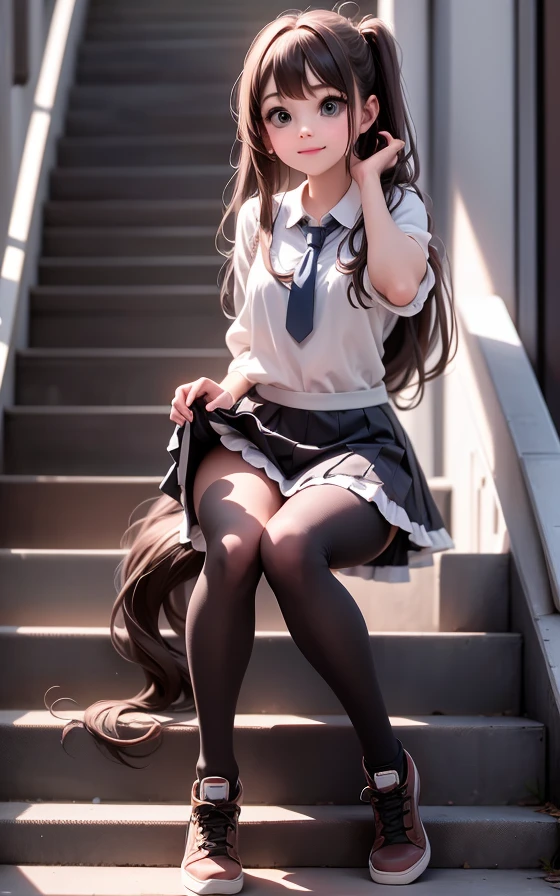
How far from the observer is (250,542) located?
1.53 meters

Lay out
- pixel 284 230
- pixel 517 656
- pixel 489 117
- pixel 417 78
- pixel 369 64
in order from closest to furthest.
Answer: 1. pixel 369 64
2. pixel 284 230
3. pixel 517 656
4. pixel 489 117
5. pixel 417 78

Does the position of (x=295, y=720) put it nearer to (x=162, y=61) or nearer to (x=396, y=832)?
(x=396, y=832)

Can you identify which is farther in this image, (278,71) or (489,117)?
(489,117)

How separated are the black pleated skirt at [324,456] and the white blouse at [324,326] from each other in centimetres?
4

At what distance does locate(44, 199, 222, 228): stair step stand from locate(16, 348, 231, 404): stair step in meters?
0.91

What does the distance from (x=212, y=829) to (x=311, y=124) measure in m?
1.14

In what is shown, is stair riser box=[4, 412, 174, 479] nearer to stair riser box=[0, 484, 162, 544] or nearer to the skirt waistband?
stair riser box=[0, 484, 162, 544]

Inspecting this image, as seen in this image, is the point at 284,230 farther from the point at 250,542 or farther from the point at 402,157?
the point at 250,542

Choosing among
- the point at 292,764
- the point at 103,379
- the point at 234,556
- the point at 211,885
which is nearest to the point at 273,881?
the point at 211,885

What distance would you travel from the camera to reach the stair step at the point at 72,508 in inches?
99.8

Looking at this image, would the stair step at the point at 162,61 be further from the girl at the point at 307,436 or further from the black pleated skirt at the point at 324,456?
the black pleated skirt at the point at 324,456

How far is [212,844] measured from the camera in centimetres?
150

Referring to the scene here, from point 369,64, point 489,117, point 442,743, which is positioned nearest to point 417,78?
point 489,117

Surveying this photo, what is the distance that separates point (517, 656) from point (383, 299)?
2.67ft
